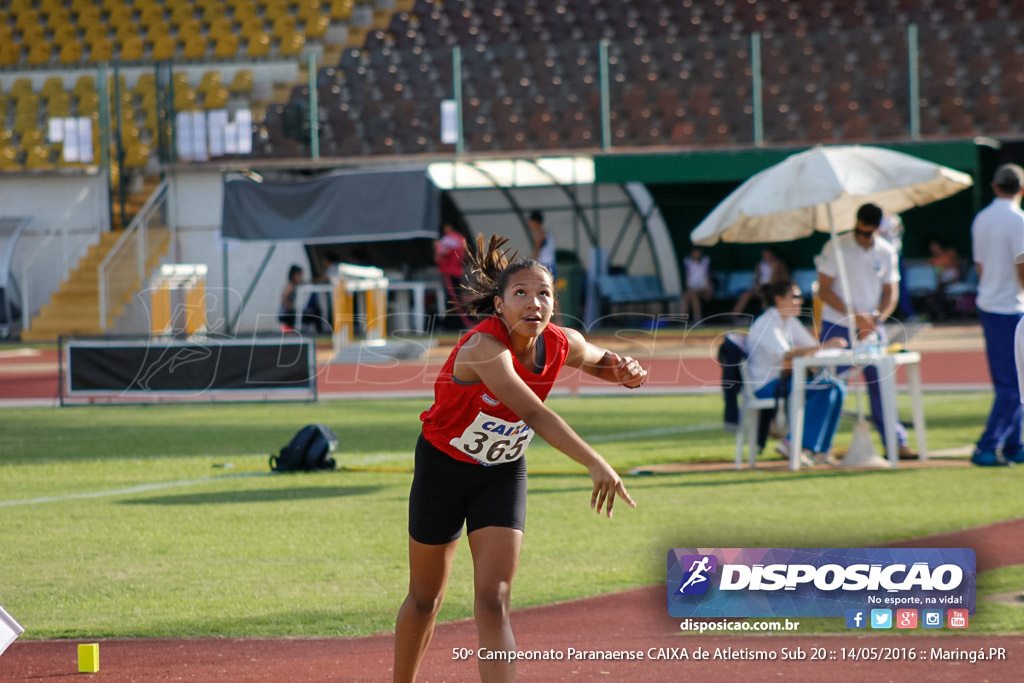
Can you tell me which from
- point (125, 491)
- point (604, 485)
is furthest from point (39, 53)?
point (604, 485)

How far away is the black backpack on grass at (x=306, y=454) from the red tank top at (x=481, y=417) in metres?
7.04

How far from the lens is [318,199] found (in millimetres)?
27750

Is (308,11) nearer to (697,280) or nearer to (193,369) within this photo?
(697,280)

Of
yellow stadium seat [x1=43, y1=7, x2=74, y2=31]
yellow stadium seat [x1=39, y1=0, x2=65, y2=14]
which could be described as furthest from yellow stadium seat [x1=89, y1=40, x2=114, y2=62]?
yellow stadium seat [x1=39, y1=0, x2=65, y2=14]

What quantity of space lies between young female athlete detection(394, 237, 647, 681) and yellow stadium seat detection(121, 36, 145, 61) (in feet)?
113

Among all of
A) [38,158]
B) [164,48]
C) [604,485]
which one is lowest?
[604,485]

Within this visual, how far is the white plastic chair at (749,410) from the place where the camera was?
11.0 m

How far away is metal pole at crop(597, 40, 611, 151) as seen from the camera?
2709cm

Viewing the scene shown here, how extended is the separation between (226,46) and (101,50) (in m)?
3.89

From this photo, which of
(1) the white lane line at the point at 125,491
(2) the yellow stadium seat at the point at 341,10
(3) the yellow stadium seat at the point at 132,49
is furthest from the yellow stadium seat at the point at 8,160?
(1) the white lane line at the point at 125,491

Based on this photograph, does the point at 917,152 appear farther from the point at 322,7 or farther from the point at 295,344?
the point at 322,7

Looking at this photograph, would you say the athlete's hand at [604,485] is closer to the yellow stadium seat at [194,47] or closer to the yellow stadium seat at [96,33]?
the yellow stadium seat at [194,47]

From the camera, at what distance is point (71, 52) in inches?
1463

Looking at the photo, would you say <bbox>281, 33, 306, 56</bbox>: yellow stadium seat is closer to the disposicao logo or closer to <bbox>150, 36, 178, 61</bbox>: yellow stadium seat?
<bbox>150, 36, 178, 61</bbox>: yellow stadium seat
